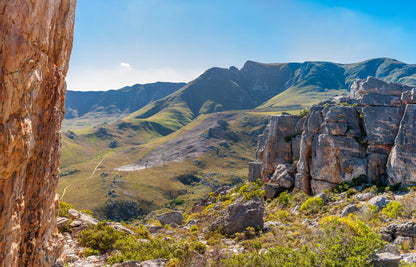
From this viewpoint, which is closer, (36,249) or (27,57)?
(27,57)

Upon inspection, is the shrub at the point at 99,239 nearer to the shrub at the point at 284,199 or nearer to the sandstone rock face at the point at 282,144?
the shrub at the point at 284,199

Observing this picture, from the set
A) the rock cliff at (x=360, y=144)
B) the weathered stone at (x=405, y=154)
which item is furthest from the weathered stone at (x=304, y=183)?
the weathered stone at (x=405, y=154)

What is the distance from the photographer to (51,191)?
373 inches

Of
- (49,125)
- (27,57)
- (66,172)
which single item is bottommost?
(66,172)

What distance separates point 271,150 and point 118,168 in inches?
4412

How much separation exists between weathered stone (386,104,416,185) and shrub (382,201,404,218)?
806 centimetres

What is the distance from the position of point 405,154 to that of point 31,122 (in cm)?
3474

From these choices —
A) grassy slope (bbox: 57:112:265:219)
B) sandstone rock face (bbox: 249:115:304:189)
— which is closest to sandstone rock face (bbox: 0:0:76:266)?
sandstone rock face (bbox: 249:115:304:189)

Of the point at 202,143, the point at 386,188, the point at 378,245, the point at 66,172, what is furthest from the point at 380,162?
the point at 66,172

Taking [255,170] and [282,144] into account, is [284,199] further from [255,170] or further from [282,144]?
[255,170]

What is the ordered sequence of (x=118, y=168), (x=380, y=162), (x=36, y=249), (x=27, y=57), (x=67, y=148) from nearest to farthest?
(x=27, y=57) → (x=36, y=249) → (x=380, y=162) → (x=118, y=168) → (x=67, y=148)

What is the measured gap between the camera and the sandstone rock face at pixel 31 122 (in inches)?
244

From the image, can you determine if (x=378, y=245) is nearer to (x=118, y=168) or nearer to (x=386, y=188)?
(x=386, y=188)

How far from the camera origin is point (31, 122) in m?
7.57
